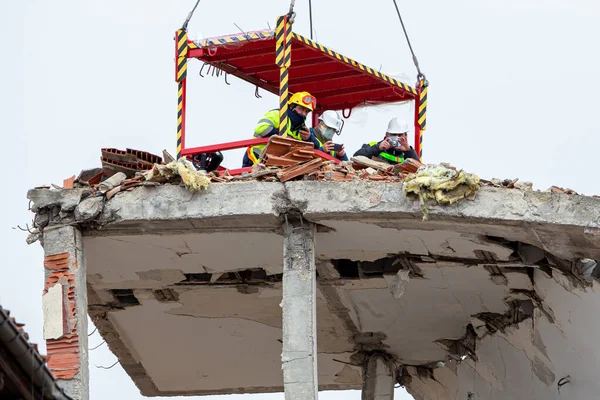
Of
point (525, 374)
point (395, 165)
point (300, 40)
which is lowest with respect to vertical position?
point (525, 374)

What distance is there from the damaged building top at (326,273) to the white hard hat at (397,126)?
1.92 metres

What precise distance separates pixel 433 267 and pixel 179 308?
4.27 meters

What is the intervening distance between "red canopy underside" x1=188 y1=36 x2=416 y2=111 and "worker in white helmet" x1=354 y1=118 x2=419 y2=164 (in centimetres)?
90

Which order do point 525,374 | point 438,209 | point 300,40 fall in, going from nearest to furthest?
1. point 438,209
2. point 300,40
3. point 525,374

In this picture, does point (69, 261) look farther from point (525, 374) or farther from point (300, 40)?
point (525, 374)

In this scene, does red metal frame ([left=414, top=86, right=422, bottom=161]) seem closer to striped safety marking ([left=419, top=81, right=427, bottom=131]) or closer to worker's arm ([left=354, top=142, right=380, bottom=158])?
striped safety marking ([left=419, top=81, right=427, bottom=131])

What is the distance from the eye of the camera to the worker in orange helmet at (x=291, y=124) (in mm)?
23672

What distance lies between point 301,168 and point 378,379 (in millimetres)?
6504

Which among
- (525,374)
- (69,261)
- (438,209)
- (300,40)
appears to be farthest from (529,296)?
(69,261)

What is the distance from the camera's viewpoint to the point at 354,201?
21.9 metres

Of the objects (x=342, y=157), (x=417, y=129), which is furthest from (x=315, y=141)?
(x=417, y=129)

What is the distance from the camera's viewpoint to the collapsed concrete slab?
22047mm

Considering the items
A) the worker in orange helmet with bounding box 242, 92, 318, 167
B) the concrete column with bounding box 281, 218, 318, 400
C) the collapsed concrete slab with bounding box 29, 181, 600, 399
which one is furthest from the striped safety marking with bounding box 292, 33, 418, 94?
the concrete column with bounding box 281, 218, 318, 400

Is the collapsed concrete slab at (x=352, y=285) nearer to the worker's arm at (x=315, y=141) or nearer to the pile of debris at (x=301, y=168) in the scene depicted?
the pile of debris at (x=301, y=168)
